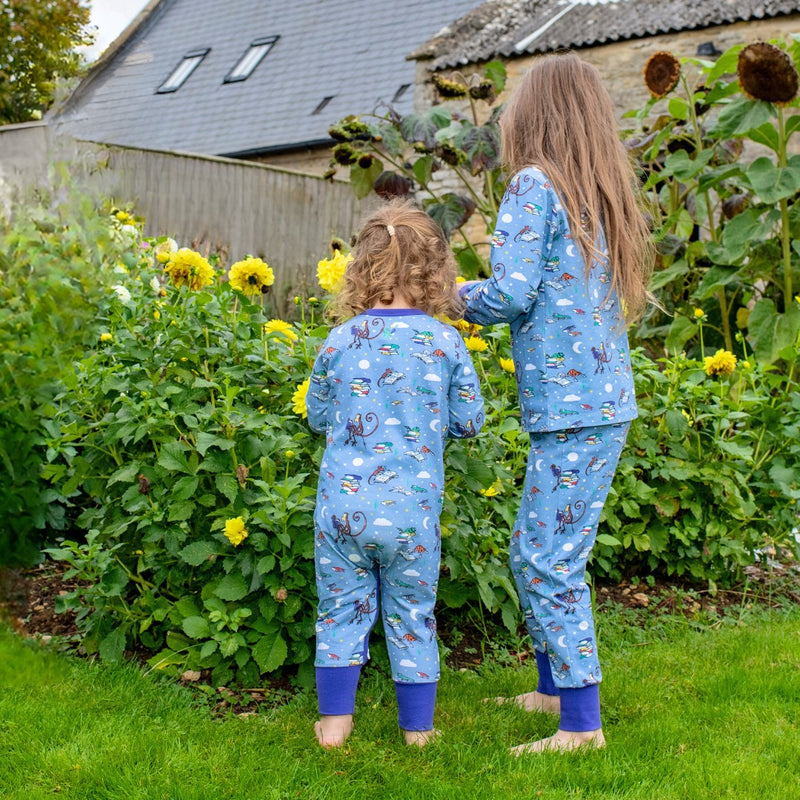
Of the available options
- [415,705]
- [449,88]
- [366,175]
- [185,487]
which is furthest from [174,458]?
[366,175]

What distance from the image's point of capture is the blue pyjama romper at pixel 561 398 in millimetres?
2088

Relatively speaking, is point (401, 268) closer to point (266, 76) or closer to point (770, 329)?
point (770, 329)

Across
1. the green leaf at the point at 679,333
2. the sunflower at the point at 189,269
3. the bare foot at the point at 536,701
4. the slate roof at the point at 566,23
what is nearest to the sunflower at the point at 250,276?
the sunflower at the point at 189,269


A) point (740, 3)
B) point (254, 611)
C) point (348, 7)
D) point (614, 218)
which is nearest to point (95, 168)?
point (254, 611)

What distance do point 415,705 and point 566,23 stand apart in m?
11.0

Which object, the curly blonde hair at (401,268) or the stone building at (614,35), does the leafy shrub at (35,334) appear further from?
the stone building at (614,35)

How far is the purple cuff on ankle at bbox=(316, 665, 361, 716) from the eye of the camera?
2.10 meters

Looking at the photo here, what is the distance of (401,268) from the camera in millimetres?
2100

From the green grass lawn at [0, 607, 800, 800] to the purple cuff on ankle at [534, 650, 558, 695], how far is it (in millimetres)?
71

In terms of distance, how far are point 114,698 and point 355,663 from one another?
65 cm

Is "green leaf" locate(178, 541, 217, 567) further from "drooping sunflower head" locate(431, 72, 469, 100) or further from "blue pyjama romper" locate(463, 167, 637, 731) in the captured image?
"drooping sunflower head" locate(431, 72, 469, 100)

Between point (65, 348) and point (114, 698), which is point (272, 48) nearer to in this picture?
point (65, 348)

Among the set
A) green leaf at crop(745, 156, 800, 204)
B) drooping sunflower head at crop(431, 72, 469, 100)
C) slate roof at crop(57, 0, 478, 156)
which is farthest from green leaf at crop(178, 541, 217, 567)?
slate roof at crop(57, 0, 478, 156)

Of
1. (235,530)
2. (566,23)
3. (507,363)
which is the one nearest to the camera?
(235,530)
